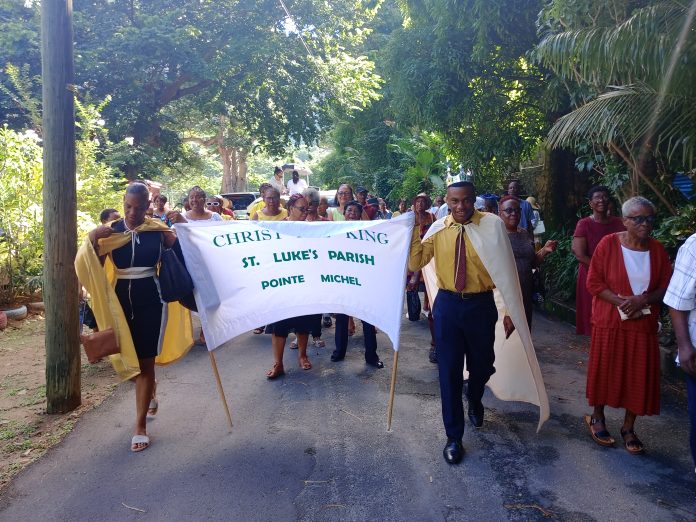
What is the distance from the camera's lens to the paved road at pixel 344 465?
3.36 meters

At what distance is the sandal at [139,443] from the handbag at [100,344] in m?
0.68

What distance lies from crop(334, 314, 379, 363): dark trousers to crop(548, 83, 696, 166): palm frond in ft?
9.41

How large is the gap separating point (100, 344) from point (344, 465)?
6.32ft

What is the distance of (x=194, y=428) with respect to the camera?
4574 mm

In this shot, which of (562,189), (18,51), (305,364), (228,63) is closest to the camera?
(305,364)

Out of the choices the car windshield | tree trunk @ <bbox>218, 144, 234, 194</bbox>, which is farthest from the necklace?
tree trunk @ <bbox>218, 144, 234, 194</bbox>

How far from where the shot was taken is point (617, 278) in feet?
13.3

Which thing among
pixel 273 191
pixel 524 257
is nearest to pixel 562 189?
Result: pixel 524 257

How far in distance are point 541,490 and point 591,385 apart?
1027 mm

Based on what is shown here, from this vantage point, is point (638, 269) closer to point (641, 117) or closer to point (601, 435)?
point (601, 435)

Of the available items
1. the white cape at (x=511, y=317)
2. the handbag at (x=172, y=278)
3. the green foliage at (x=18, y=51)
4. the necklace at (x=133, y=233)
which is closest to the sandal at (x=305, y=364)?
the white cape at (x=511, y=317)

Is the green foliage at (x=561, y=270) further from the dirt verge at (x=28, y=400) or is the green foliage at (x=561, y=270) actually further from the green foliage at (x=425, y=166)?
the green foliage at (x=425, y=166)

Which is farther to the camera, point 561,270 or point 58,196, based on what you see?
point 561,270

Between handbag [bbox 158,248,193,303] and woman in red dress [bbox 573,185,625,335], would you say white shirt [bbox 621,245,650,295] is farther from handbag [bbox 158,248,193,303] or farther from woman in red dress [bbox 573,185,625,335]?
handbag [bbox 158,248,193,303]
